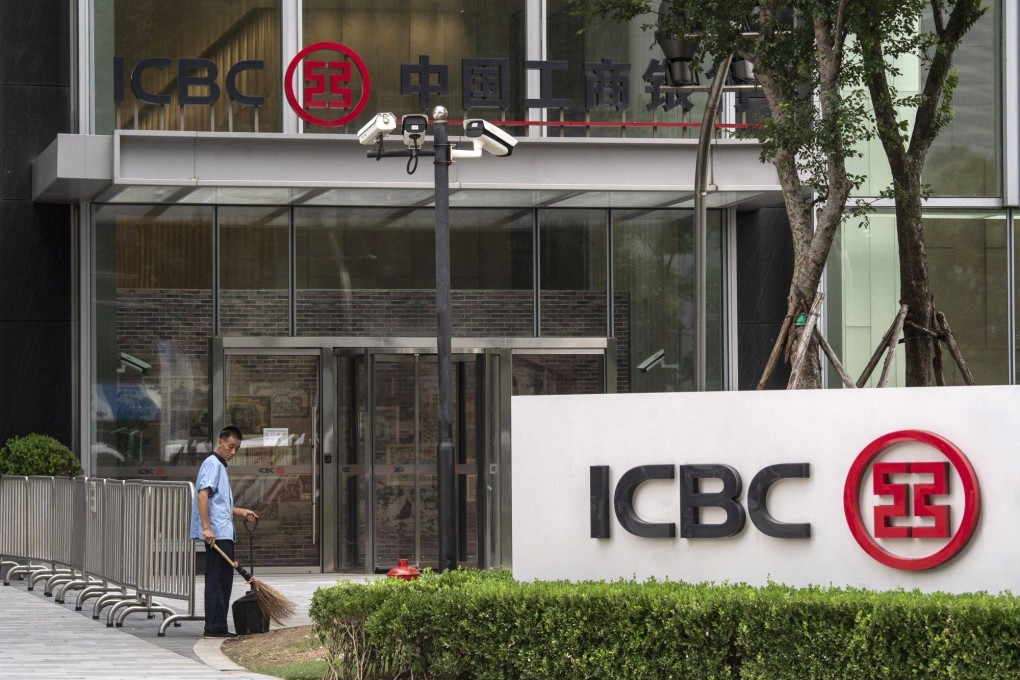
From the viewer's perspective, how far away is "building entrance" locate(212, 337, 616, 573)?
1925 centimetres

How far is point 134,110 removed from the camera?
18547mm

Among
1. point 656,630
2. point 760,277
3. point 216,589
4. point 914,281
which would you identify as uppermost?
point 760,277

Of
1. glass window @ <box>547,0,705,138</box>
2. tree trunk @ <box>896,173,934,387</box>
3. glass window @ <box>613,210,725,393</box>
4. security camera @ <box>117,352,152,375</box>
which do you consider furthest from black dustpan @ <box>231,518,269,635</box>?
glass window @ <box>547,0,705,138</box>

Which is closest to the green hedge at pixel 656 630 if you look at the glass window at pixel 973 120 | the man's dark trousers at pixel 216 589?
the man's dark trousers at pixel 216 589

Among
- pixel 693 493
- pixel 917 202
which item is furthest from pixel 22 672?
pixel 917 202

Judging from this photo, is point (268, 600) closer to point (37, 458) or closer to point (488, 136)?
point (488, 136)

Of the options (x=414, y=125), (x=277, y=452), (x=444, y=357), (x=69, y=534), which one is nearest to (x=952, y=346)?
(x=444, y=357)

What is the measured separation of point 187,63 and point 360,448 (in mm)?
5367

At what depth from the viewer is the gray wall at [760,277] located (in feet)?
67.7

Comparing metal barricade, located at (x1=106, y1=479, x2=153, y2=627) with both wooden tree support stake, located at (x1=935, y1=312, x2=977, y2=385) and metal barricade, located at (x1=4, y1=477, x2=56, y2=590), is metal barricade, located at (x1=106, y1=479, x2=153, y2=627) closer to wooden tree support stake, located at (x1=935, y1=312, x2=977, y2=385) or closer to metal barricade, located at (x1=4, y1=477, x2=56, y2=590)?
metal barricade, located at (x1=4, y1=477, x2=56, y2=590)

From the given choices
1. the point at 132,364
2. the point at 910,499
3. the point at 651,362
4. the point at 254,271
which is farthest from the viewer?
the point at 651,362

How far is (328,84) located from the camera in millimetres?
19125

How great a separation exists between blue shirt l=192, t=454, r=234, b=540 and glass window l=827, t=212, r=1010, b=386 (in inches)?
400

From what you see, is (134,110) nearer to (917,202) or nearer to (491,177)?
(491,177)
